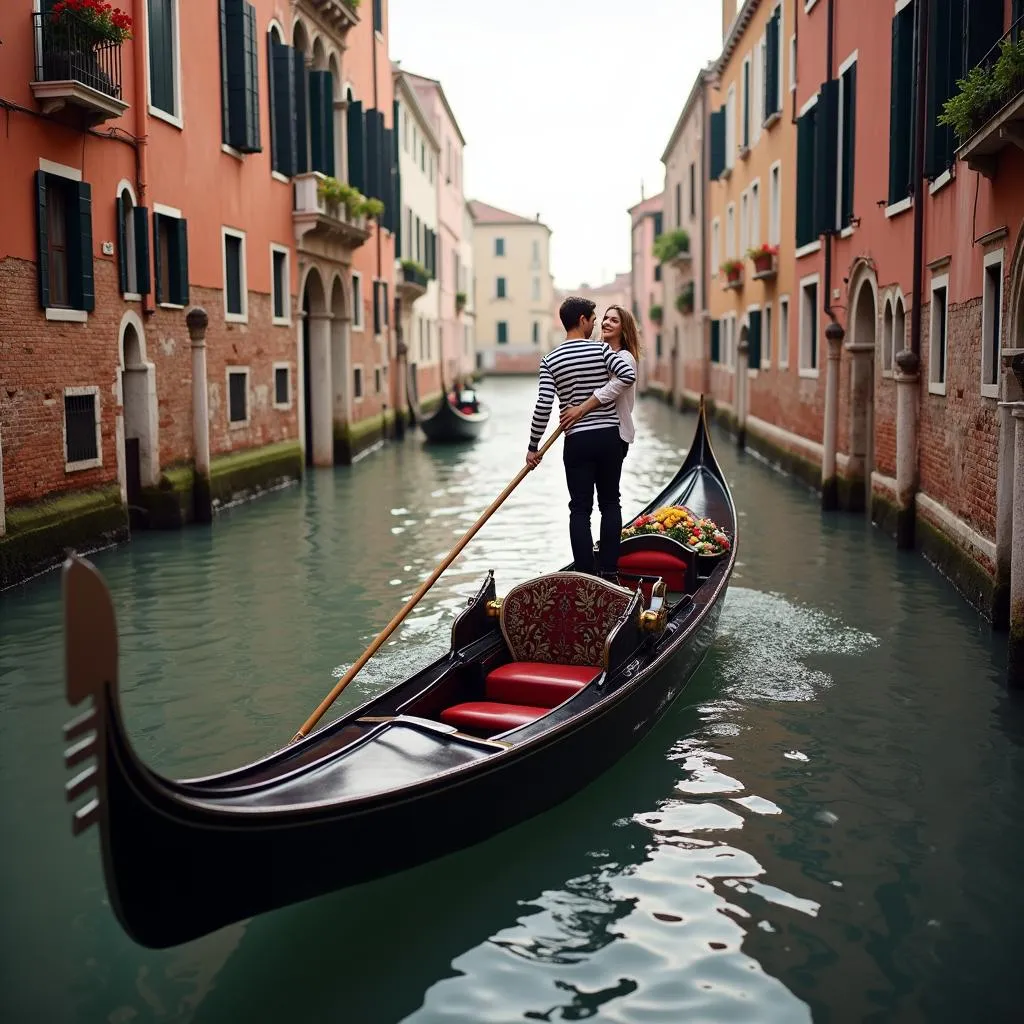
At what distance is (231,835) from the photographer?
2.65 metres

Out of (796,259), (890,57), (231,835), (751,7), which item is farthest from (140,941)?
(751,7)

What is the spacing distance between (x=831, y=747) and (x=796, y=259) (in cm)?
1017

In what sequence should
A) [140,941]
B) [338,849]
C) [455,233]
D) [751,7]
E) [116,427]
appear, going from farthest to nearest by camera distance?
[455,233] < [751,7] < [116,427] < [338,849] < [140,941]

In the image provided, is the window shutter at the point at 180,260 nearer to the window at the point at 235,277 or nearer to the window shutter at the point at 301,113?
the window at the point at 235,277

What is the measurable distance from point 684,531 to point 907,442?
3.17 m

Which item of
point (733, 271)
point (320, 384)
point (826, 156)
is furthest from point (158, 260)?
→ point (733, 271)

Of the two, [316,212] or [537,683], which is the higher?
[316,212]

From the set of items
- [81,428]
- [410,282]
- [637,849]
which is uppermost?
[410,282]

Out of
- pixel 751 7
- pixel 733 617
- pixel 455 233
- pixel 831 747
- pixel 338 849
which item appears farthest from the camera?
pixel 455 233

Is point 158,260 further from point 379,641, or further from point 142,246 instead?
point 379,641

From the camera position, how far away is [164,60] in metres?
10.0

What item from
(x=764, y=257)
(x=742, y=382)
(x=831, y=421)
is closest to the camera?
(x=831, y=421)

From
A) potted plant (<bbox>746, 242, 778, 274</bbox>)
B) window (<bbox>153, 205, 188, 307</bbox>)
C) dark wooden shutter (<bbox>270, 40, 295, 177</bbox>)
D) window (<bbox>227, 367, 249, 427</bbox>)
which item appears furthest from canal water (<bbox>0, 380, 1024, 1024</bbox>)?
potted plant (<bbox>746, 242, 778, 274</bbox>)

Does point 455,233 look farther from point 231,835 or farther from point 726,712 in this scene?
point 231,835
